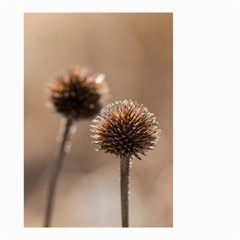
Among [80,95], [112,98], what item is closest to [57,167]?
[80,95]

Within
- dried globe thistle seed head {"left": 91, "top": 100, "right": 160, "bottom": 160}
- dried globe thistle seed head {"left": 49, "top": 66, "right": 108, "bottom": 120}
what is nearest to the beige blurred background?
dried globe thistle seed head {"left": 49, "top": 66, "right": 108, "bottom": 120}

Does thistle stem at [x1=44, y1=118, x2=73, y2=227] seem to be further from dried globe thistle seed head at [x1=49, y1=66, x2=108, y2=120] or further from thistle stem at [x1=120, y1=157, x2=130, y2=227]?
thistle stem at [x1=120, y1=157, x2=130, y2=227]

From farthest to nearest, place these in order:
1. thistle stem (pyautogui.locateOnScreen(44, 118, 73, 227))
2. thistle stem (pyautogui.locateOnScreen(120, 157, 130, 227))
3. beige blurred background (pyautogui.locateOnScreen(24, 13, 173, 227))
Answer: beige blurred background (pyautogui.locateOnScreen(24, 13, 173, 227)) → thistle stem (pyautogui.locateOnScreen(44, 118, 73, 227)) → thistle stem (pyautogui.locateOnScreen(120, 157, 130, 227))

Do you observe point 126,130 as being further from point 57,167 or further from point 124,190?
point 57,167

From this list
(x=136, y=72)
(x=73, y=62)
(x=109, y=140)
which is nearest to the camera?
(x=109, y=140)

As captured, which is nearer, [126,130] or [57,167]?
[126,130]
